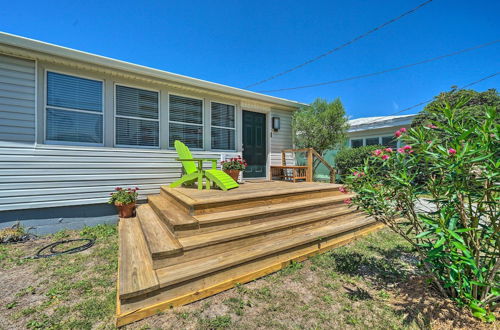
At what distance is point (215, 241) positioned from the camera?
2250mm

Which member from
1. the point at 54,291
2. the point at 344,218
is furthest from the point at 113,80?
the point at 344,218

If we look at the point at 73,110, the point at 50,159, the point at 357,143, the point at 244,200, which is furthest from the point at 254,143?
the point at 357,143

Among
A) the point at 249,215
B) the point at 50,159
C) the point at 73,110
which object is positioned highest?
the point at 73,110

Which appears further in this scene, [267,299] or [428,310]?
[267,299]

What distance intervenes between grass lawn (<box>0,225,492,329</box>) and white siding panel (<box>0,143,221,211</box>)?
3.33 feet

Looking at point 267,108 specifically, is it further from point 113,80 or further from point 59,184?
point 59,184

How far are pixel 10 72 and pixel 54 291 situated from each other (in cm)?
351

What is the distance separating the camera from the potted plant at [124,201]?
12.2 feet

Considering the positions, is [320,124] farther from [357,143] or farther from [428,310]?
[357,143]

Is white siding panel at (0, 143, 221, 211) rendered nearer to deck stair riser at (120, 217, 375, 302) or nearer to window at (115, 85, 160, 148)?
window at (115, 85, 160, 148)

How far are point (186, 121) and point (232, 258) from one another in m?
3.68

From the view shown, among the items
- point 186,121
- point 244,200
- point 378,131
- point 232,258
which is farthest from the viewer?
point 378,131

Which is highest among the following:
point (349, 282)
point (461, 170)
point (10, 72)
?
point (10, 72)

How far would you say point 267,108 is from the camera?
6109mm
